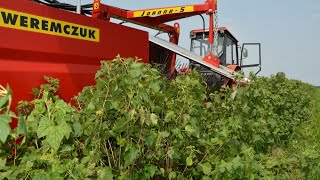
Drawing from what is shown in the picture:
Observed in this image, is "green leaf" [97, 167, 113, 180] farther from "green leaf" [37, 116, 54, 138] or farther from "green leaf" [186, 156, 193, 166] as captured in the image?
"green leaf" [186, 156, 193, 166]

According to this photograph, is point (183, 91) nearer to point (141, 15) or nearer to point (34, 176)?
point (34, 176)

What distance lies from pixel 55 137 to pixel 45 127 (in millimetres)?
99

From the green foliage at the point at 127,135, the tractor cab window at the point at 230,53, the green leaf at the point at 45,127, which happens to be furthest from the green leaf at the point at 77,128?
the tractor cab window at the point at 230,53

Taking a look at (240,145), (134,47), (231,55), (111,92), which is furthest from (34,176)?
(231,55)

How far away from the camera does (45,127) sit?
1963 millimetres

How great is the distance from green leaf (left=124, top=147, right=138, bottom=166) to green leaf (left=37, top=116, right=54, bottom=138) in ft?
1.55

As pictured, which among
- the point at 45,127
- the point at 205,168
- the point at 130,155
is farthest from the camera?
the point at 205,168

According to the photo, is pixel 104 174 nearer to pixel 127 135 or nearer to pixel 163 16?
pixel 127 135

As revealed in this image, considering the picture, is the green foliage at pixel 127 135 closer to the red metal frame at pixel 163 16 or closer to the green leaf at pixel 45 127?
the green leaf at pixel 45 127

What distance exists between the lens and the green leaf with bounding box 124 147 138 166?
6.94 ft

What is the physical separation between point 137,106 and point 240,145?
4.37 ft

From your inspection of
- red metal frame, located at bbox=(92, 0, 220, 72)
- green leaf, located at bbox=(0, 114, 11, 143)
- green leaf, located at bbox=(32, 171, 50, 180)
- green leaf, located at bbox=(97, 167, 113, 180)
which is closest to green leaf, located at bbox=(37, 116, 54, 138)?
green leaf, located at bbox=(32, 171, 50, 180)

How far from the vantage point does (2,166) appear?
1872 millimetres

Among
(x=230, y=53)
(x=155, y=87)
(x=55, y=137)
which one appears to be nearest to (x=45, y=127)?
(x=55, y=137)
